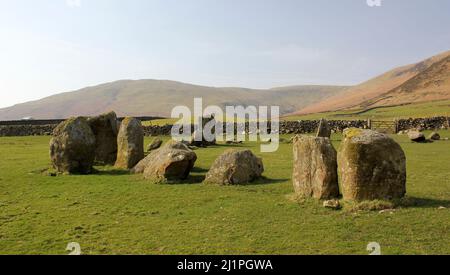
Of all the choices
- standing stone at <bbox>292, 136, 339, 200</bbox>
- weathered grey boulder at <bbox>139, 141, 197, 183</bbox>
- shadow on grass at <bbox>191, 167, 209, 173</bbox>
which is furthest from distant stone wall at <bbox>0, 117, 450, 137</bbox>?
standing stone at <bbox>292, 136, 339, 200</bbox>

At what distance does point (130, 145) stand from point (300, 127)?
33018mm

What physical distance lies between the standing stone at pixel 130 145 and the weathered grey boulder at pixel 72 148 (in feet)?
6.00

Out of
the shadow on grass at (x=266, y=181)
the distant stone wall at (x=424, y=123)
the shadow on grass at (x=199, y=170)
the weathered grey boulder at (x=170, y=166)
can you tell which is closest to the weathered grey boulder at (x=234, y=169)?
the shadow on grass at (x=266, y=181)

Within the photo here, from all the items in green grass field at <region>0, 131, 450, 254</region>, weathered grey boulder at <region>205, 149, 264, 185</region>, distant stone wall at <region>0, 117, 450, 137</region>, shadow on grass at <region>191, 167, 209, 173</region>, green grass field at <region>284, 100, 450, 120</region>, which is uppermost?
green grass field at <region>284, 100, 450, 120</region>

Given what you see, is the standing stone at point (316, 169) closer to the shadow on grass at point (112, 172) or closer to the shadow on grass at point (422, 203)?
the shadow on grass at point (422, 203)

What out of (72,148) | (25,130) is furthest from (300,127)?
(25,130)

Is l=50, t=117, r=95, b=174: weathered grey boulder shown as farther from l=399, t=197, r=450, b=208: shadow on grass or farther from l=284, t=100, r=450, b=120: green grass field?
l=284, t=100, r=450, b=120: green grass field

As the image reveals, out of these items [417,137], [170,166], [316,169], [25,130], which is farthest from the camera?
[25,130]

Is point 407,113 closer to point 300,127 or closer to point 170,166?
point 300,127

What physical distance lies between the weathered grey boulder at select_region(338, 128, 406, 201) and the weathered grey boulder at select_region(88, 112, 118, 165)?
16.5 meters

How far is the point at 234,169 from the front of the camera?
1861 centimetres

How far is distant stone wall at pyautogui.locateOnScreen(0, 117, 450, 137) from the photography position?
50.1 meters
